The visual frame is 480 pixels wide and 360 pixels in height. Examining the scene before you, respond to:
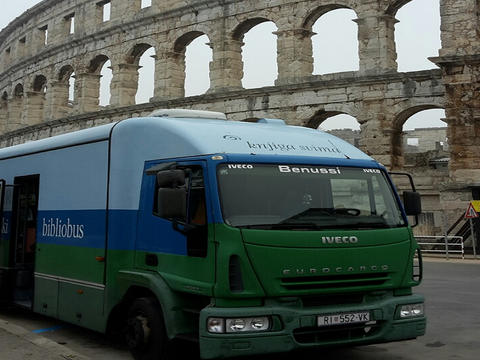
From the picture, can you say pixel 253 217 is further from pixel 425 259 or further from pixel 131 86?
pixel 131 86

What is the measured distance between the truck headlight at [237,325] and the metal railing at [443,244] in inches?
504

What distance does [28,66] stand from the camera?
3108 cm

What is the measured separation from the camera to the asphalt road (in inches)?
224

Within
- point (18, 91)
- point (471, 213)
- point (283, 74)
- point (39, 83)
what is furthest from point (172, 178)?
point (18, 91)

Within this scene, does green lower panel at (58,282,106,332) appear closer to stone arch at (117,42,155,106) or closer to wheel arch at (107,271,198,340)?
wheel arch at (107,271,198,340)

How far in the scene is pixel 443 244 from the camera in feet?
52.8

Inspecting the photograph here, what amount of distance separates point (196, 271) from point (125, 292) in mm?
1071

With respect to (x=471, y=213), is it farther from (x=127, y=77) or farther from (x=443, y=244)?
(x=127, y=77)

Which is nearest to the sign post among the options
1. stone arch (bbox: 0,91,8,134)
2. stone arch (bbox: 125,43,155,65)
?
stone arch (bbox: 125,43,155,65)

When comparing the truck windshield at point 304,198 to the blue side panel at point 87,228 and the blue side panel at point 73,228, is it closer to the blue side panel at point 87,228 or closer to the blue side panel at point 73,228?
the blue side panel at point 87,228

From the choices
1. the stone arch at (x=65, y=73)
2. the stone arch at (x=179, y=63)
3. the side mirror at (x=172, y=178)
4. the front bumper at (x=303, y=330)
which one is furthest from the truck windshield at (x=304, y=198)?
the stone arch at (x=65, y=73)

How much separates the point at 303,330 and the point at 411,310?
44.9 inches

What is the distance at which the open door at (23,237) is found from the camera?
7594 mm

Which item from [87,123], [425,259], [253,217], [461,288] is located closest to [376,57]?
[425,259]
